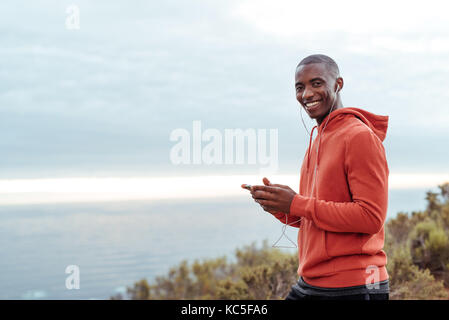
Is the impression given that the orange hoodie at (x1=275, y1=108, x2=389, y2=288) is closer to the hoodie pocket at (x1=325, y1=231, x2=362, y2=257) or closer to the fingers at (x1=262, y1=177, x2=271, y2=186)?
the hoodie pocket at (x1=325, y1=231, x2=362, y2=257)

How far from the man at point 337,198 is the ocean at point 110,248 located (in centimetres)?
50

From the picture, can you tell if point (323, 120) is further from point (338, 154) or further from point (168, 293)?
point (168, 293)

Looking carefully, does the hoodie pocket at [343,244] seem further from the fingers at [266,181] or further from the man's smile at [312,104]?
the man's smile at [312,104]

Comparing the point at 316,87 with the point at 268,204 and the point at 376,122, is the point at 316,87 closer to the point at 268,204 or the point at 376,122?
the point at 376,122

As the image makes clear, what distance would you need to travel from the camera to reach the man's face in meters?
1.85

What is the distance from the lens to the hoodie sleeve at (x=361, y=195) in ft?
5.33

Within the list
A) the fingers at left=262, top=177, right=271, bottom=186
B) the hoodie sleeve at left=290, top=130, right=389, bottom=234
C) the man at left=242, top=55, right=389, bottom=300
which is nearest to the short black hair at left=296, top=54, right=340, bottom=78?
the man at left=242, top=55, right=389, bottom=300

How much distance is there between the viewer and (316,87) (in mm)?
1863

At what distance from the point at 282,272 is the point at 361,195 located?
449 centimetres

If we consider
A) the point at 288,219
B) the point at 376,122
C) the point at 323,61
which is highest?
the point at 323,61

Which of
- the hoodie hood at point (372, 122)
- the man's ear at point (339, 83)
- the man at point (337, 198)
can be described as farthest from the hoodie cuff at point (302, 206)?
the man's ear at point (339, 83)

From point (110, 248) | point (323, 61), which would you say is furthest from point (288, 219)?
point (110, 248)
